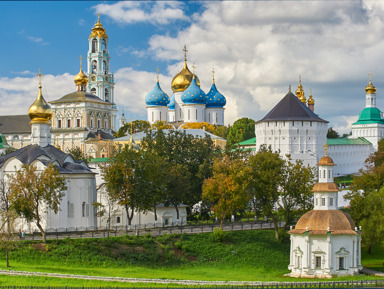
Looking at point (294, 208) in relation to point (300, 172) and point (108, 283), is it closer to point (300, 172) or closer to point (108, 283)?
point (300, 172)

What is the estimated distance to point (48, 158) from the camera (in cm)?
4747

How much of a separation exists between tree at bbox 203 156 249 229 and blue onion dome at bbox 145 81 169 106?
5667cm

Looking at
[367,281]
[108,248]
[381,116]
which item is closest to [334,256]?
[367,281]

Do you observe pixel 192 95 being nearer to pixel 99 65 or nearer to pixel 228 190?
pixel 99 65

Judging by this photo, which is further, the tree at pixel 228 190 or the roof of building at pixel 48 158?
the roof of building at pixel 48 158

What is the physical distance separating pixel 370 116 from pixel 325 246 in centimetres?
5833

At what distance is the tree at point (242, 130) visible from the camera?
309 ft

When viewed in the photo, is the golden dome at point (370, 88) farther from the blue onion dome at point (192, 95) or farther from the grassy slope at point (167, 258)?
the grassy slope at point (167, 258)

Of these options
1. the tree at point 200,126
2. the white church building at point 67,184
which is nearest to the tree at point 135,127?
the tree at point 200,126

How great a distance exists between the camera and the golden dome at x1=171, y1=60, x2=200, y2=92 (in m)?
104

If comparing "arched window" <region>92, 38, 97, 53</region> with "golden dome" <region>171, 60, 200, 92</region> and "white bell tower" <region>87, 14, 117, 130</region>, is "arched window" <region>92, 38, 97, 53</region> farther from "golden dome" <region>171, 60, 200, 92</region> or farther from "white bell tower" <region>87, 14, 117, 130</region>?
"golden dome" <region>171, 60, 200, 92</region>

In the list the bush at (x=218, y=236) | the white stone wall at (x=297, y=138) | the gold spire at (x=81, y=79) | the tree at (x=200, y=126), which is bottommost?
the bush at (x=218, y=236)

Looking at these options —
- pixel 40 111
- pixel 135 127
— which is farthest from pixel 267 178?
pixel 135 127

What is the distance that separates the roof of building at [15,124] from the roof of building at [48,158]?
58597 millimetres
